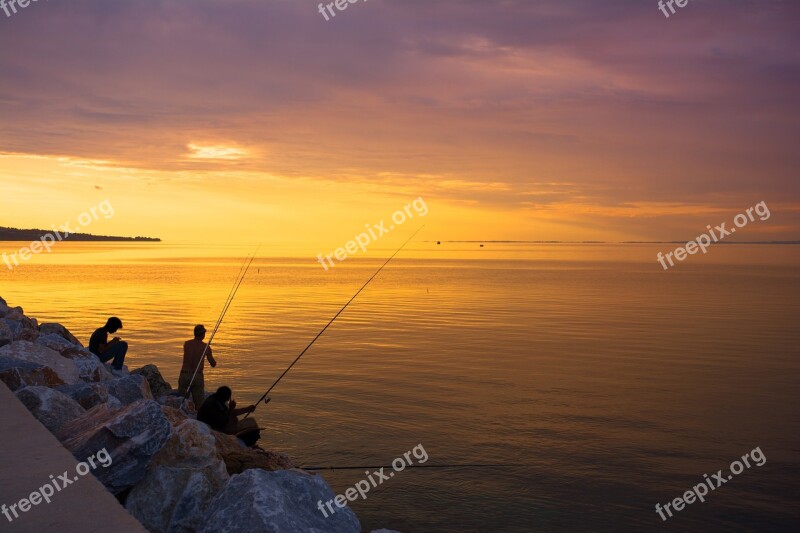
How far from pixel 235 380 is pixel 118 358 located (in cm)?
273

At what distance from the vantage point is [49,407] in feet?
23.5

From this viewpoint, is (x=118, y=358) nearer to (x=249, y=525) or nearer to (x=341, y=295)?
(x=249, y=525)

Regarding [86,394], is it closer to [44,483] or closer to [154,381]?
[44,483]

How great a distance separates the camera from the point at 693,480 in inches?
388

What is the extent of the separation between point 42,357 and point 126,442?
4489 mm

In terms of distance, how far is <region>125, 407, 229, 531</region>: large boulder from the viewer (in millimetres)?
5977

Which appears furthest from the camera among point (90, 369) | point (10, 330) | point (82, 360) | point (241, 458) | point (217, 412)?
point (10, 330)

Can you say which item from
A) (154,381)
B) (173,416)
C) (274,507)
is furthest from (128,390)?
(274,507)

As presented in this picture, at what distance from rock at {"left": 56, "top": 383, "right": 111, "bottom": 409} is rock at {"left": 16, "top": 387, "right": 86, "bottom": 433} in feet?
3.45

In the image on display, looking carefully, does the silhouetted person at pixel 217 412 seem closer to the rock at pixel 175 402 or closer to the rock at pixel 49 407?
the rock at pixel 49 407

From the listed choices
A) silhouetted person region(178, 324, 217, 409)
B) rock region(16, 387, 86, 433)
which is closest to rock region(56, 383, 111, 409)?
rock region(16, 387, 86, 433)

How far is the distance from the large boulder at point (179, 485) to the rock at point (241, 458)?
2.69 ft

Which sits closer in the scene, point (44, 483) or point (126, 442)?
point (44, 483)

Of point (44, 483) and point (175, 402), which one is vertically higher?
point (175, 402)
